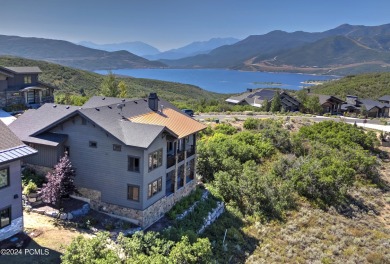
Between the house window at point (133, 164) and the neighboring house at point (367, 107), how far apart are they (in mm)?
64985

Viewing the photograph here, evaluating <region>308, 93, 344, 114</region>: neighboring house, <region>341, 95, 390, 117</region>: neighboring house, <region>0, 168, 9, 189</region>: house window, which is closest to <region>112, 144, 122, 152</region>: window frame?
<region>0, 168, 9, 189</region>: house window

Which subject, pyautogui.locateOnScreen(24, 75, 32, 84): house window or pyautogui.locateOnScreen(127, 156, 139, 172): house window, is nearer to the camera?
pyautogui.locateOnScreen(127, 156, 139, 172): house window

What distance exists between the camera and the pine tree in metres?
20.6

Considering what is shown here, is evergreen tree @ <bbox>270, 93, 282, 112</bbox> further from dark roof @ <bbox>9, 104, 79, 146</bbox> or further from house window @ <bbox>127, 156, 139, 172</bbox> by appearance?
house window @ <bbox>127, 156, 139, 172</bbox>

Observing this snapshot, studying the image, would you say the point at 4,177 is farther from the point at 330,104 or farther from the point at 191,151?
the point at 330,104

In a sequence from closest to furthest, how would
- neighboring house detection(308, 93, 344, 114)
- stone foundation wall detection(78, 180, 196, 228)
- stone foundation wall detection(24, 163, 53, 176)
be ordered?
stone foundation wall detection(78, 180, 196, 228), stone foundation wall detection(24, 163, 53, 176), neighboring house detection(308, 93, 344, 114)

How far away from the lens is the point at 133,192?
21.0 metres

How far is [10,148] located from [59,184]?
14.4ft

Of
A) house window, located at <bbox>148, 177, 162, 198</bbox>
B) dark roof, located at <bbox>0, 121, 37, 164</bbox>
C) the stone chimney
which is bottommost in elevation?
house window, located at <bbox>148, 177, 162, 198</bbox>

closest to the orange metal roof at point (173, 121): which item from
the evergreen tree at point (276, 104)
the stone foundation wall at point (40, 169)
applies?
the stone foundation wall at point (40, 169)

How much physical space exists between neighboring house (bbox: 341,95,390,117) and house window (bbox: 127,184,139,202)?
2559 inches

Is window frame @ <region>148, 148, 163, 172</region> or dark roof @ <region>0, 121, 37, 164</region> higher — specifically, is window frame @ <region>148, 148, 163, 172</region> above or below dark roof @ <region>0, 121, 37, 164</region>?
below

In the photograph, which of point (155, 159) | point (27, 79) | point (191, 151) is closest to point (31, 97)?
point (27, 79)

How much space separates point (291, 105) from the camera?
245 feet
